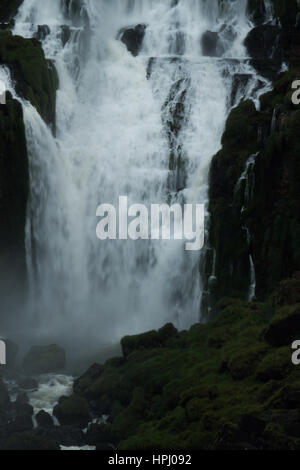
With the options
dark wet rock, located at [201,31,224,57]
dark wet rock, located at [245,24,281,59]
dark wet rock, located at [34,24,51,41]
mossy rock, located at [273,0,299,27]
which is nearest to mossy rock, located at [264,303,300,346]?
dark wet rock, located at [245,24,281,59]

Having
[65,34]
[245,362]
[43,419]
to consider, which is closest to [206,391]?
[245,362]

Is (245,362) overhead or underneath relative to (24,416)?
overhead

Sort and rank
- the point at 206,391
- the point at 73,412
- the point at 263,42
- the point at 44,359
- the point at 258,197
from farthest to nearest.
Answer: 1. the point at 263,42
2. the point at 258,197
3. the point at 44,359
4. the point at 73,412
5. the point at 206,391

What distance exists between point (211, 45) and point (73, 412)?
115ft

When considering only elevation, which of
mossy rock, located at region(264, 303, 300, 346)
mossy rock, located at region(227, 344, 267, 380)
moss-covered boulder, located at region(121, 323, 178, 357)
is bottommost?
moss-covered boulder, located at region(121, 323, 178, 357)

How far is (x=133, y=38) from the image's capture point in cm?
4956

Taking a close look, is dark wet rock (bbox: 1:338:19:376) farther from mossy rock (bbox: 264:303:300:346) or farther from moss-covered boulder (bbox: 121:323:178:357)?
mossy rock (bbox: 264:303:300:346)

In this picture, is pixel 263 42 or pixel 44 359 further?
pixel 263 42

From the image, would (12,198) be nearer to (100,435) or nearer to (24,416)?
(24,416)

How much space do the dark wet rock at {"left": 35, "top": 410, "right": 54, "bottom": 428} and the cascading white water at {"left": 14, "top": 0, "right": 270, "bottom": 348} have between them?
Answer: 10.5 metres

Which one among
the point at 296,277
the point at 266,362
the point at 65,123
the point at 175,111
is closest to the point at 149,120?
the point at 175,111

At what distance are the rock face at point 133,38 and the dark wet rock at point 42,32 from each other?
5913 mm

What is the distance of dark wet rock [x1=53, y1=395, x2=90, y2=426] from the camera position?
2298 centimetres

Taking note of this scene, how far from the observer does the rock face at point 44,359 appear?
A: 28375mm
